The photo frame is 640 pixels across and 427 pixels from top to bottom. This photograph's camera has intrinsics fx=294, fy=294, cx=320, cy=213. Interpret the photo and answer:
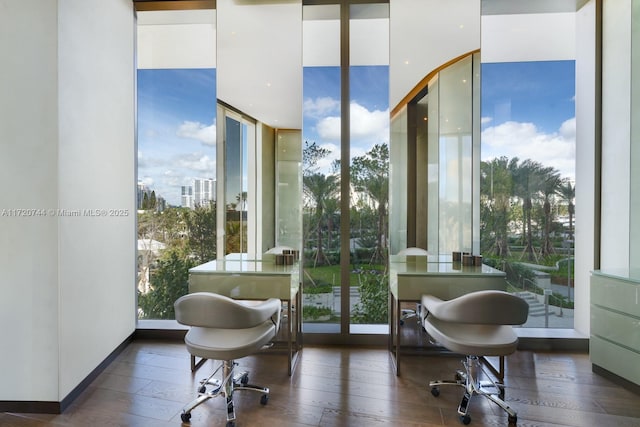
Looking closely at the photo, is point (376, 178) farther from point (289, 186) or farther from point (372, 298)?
point (372, 298)

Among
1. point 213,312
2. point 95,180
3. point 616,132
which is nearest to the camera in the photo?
point 213,312

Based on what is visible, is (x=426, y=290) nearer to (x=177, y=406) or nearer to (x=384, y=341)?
(x=384, y=341)

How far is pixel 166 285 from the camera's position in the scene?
3.25 m

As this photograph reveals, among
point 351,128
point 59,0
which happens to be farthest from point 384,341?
point 59,0

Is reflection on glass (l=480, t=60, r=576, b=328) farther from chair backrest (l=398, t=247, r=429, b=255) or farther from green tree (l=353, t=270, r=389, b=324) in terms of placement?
green tree (l=353, t=270, r=389, b=324)

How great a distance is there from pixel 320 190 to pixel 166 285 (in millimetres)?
2003

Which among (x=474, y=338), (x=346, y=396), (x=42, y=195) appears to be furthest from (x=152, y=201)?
(x=474, y=338)

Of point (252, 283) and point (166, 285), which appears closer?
point (252, 283)

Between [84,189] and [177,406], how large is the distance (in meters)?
1.73

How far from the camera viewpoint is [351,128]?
302 cm

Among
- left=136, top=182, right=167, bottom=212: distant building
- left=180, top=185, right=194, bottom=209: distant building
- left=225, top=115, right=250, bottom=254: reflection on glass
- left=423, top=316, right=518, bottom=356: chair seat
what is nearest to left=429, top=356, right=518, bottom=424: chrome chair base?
left=423, top=316, right=518, bottom=356: chair seat

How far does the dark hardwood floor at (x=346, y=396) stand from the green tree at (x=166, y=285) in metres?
0.50

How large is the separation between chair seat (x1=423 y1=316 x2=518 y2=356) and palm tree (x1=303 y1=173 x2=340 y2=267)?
141 centimetres

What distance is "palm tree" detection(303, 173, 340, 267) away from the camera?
3059 millimetres
